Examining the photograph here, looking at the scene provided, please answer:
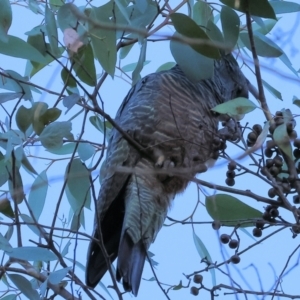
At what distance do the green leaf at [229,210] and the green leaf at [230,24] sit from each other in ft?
1.17

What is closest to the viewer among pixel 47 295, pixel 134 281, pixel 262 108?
pixel 262 108

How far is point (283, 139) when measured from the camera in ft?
4.04

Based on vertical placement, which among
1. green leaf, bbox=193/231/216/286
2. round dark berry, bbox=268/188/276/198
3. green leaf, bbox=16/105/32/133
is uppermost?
green leaf, bbox=16/105/32/133

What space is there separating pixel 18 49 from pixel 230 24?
49 centimetres

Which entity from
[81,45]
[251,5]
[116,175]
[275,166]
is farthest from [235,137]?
[116,175]

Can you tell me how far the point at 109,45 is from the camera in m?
1.64

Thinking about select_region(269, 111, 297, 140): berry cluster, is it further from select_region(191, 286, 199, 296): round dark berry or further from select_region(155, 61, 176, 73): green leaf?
select_region(155, 61, 176, 73): green leaf

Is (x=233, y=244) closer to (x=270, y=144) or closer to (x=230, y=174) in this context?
(x=230, y=174)

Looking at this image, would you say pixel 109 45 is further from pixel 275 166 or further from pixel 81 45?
pixel 275 166

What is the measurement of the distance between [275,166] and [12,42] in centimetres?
71

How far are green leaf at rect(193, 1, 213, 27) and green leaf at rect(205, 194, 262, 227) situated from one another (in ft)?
1.68

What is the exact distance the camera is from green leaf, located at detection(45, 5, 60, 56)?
1.69 metres

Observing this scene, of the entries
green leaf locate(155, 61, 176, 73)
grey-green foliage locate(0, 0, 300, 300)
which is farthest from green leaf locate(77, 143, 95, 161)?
green leaf locate(155, 61, 176, 73)

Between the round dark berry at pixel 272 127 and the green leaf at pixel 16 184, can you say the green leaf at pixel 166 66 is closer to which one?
the green leaf at pixel 16 184
